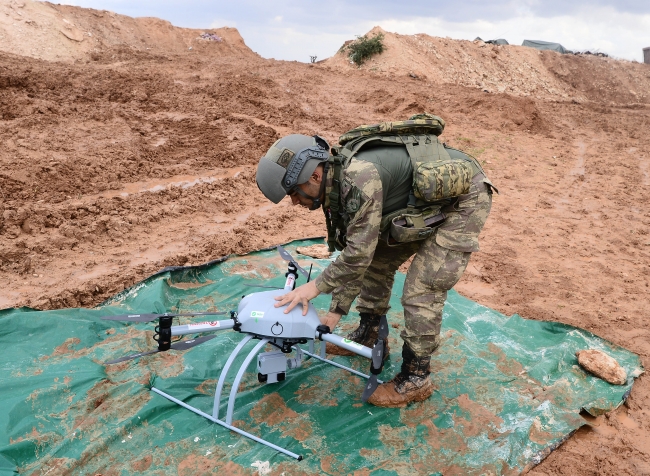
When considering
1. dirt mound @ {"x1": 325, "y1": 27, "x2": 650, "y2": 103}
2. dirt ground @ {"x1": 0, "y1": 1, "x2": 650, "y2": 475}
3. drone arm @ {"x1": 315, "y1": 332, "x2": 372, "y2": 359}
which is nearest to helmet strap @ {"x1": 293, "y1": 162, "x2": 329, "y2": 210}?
drone arm @ {"x1": 315, "y1": 332, "x2": 372, "y2": 359}

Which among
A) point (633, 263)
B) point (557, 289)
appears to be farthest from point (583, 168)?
point (557, 289)

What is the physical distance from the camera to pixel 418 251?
10.3 feet

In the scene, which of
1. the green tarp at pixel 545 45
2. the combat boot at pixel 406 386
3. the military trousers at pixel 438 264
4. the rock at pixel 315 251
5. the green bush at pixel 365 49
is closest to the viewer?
the military trousers at pixel 438 264

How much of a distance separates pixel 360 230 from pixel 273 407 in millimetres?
1263

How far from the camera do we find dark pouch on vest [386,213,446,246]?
2.88m

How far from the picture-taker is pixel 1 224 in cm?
556

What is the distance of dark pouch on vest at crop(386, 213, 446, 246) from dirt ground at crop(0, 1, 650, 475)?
1486mm

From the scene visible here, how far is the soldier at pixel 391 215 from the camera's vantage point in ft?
8.96

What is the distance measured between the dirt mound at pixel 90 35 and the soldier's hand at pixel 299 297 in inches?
564

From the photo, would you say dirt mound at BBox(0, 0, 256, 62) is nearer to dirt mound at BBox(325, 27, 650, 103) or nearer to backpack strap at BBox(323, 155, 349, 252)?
dirt mound at BBox(325, 27, 650, 103)

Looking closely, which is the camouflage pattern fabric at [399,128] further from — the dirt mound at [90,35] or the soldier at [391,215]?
the dirt mound at [90,35]

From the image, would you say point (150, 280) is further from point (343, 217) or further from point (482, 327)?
point (482, 327)

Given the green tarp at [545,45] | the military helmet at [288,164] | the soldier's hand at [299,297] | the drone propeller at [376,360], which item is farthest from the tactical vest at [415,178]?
the green tarp at [545,45]

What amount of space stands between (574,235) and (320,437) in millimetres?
5193
